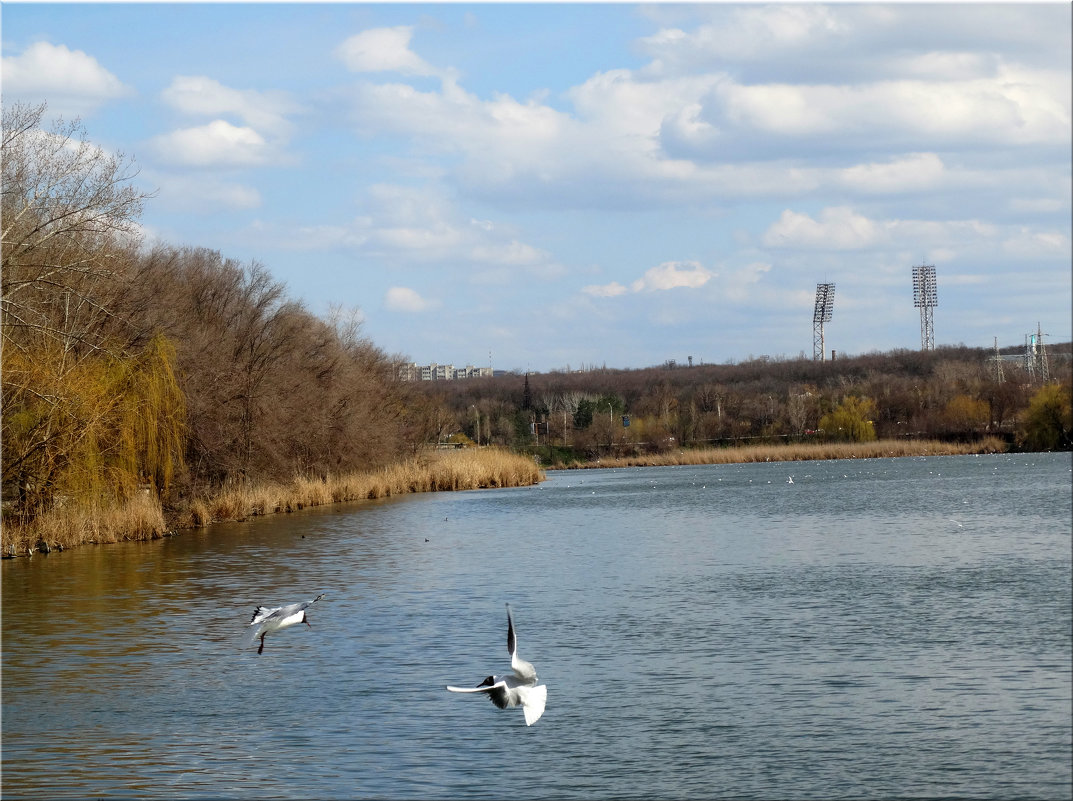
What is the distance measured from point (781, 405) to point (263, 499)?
93573 mm

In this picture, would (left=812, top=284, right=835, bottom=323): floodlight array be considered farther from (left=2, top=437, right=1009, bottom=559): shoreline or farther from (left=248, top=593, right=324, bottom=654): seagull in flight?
(left=248, top=593, right=324, bottom=654): seagull in flight

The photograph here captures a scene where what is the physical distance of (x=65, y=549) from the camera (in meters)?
27.2

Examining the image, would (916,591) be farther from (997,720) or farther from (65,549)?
(65,549)

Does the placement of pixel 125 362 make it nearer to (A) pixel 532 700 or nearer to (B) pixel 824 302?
(A) pixel 532 700

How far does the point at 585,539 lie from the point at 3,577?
13.3 meters

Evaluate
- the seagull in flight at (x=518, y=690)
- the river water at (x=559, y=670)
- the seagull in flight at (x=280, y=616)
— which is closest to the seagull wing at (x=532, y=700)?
the seagull in flight at (x=518, y=690)

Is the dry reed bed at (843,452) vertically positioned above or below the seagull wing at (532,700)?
below

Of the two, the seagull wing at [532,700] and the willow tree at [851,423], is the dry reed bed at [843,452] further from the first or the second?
the seagull wing at [532,700]

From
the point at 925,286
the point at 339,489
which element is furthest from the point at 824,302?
the point at 339,489

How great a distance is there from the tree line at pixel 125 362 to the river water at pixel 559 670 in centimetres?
236

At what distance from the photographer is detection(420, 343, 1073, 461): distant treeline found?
96.8m

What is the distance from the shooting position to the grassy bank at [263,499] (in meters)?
26.7

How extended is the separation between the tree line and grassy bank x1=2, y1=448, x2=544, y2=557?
0.47 meters

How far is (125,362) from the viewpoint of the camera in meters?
28.8
